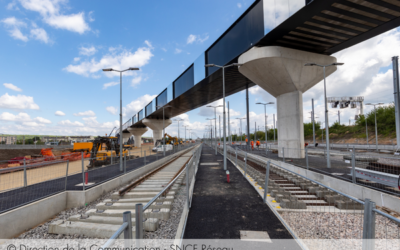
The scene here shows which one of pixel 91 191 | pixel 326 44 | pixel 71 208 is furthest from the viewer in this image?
pixel 326 44

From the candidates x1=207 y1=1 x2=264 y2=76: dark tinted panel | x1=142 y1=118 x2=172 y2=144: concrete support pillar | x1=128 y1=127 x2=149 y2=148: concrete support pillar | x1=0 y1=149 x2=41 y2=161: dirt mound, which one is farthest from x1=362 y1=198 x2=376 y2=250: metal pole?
x1=128 y1=127 x2=149 y2=148: concrete support pillar

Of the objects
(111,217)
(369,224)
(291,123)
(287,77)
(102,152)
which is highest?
(287,77)

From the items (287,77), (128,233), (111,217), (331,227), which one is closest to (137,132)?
(287,77)

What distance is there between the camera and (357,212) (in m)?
4.20

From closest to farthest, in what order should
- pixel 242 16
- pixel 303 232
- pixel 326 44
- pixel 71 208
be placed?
pixel 303 232, pixel 71 208, pixel 326 44, pixel 242 16

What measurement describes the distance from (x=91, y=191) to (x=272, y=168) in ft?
35.0

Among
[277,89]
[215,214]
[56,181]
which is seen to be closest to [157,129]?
[277,89]

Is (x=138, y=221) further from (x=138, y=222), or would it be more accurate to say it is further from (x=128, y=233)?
(x=128, y=233)

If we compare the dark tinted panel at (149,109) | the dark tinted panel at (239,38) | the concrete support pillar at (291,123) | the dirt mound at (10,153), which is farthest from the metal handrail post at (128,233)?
the dark tinted panel at (149,109)

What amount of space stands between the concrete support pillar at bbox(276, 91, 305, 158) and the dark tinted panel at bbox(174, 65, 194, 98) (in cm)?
1416

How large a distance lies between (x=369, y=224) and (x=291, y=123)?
16974mm

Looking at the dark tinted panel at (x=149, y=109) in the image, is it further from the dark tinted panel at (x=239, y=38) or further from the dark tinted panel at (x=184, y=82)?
the dark tinted panel at (x=239, y=38)

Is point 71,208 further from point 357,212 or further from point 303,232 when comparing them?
point 357,212

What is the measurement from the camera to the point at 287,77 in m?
17.5
